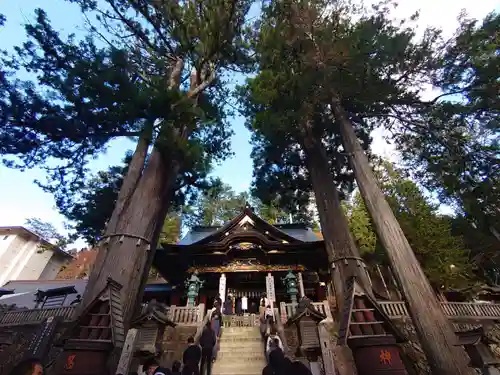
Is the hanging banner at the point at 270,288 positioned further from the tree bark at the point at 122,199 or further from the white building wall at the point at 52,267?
the white building wall at the point at 52,267

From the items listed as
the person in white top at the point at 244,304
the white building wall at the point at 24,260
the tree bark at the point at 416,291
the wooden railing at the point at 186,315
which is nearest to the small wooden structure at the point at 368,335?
the tree bark at the point at 416,291

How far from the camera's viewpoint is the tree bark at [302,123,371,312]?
734 centimetres

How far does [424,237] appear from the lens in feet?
46.7

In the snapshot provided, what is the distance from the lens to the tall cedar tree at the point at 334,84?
305 inches

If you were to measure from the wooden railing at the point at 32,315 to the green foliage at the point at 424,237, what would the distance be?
14472 mm

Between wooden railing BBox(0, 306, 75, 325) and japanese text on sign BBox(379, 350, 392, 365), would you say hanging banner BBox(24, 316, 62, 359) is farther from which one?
japanese text on sign BBox(379, 350, 392, 365)

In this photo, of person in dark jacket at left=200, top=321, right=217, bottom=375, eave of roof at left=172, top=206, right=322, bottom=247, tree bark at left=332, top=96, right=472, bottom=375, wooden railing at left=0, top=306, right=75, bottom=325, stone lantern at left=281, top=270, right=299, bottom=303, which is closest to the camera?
tree bark at left=332, top=96, right=472, bottom=375

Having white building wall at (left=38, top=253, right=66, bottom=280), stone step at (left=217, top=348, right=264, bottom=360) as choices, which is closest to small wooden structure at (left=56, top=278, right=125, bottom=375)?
stone step at (left=217, top=348, right=264, bottom=360)

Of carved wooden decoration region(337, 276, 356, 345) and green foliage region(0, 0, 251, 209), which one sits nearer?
carved wooden decoration region(337, 276, 356, 345)

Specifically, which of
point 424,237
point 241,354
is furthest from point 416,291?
point 424,237

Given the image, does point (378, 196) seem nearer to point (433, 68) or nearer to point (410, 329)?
point (433, 68)

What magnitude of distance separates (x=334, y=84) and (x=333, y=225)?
15.8 ft

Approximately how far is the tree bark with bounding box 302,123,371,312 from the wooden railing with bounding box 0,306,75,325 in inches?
398

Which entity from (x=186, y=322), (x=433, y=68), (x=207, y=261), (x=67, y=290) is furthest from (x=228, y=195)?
(x=433, y=68)
